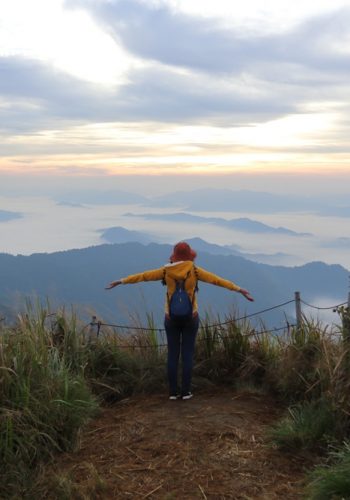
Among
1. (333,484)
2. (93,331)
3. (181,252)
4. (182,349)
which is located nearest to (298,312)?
(182,349)

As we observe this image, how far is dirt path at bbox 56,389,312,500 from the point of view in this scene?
4.22 m

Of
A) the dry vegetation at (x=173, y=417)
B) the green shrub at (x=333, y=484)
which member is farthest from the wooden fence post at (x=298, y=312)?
the green shrub at (x=333, y=484)

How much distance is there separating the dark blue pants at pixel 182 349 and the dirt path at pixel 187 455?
263mm

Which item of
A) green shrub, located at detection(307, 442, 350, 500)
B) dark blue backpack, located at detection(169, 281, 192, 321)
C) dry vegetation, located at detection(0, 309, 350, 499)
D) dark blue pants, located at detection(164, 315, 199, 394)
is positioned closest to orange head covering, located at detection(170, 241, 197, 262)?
dark blue backpack, located at detection(169, 281, 192, 321)

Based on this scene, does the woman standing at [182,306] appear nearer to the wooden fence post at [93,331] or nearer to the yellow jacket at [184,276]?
the yellow jacket at [184,276]

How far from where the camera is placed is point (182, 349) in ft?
21.1

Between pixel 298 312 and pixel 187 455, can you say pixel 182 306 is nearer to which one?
pixel 298 312

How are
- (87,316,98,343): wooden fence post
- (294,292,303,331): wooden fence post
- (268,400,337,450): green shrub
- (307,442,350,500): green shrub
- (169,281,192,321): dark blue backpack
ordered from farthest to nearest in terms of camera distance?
(87,316,98,343): wooden fence post → (294,292,303,331): wooden fence post → (169,281,192,321): dark blue backpack → (268,400,337,450): green shrub → (307,442,350,500): green shrub

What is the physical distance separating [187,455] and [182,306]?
1.90 metres

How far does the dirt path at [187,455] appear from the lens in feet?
13.9

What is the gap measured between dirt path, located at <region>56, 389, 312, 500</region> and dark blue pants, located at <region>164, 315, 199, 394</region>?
0.86ft

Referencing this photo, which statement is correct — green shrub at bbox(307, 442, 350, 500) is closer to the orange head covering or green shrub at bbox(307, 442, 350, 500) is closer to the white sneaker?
the white sneaker

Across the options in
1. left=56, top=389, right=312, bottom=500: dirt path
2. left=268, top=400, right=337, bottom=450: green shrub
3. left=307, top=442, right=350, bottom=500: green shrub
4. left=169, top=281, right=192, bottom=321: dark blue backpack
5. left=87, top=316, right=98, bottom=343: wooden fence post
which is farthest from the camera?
left=87, top=316, right=98, bottom=343: wooden fence post

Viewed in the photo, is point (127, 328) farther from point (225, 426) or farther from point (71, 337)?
point (225, 426)
